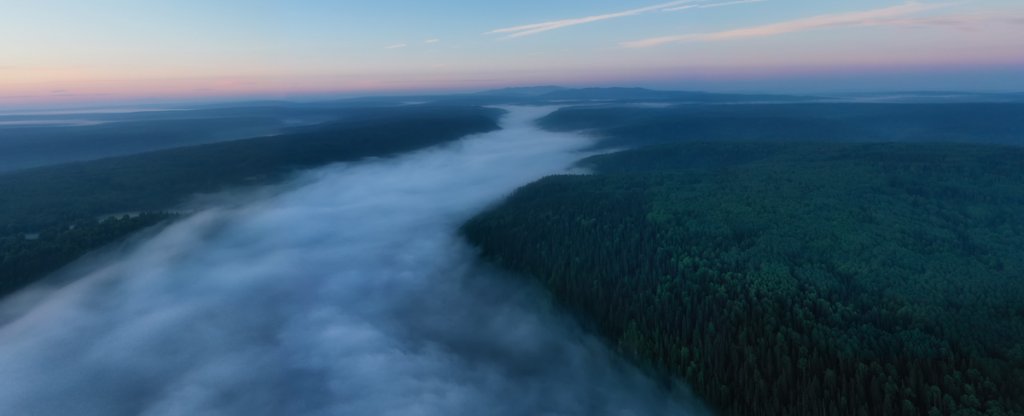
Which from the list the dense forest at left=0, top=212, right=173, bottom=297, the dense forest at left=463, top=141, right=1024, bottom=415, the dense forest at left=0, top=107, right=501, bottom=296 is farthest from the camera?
the dense forest at left=0, top=107, right=501, bottom=296

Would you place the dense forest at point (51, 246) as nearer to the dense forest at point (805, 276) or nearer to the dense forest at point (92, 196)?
the dense forest at point (92, 196)

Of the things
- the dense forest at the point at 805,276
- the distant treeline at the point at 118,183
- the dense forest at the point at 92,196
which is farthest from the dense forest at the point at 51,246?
the dense forest at the point at 805,276

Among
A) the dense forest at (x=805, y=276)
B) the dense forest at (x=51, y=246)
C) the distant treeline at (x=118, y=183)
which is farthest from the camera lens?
the distant treeline at (x=118, y=183)

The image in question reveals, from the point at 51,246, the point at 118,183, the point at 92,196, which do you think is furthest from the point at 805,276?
the point at 118,183

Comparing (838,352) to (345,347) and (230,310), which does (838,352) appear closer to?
(345,347)

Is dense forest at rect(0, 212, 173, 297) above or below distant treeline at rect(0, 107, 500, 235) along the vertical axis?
below

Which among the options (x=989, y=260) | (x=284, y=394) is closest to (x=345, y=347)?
(x=284, y=394)

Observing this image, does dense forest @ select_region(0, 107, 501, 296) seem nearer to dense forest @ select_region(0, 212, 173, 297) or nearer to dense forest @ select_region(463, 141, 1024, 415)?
dense forest @ select_region(0, 212, 173, 297)

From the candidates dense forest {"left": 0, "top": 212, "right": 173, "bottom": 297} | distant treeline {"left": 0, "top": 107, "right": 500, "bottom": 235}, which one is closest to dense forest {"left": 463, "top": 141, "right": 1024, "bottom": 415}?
dense forest {"left": 0, "top": 212, "right": 173, "bottom": 297}

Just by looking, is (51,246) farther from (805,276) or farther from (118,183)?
(805,276)
